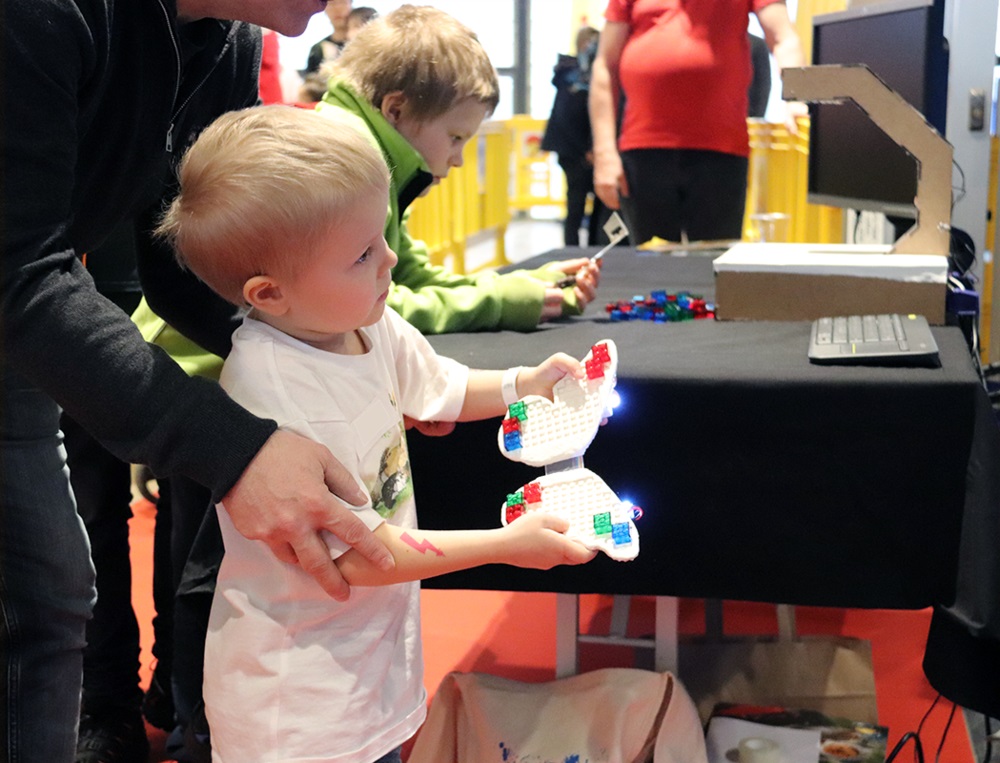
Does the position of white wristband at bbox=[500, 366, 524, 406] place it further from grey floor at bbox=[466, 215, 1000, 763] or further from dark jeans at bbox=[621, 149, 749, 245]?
dark jeans at bbox=[621, 149, 749, 245]

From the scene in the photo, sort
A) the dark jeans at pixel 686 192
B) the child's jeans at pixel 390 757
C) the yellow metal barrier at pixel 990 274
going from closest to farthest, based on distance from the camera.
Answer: the child's jeans at pixel 390 757 < the dark jeans at pixel 686 192 < the yellow metal barrier at pixel 990 274

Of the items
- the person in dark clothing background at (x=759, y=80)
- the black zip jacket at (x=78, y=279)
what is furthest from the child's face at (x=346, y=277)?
the person in dark clothing background at (x=759, y=80)

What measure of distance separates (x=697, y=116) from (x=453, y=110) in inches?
49.1

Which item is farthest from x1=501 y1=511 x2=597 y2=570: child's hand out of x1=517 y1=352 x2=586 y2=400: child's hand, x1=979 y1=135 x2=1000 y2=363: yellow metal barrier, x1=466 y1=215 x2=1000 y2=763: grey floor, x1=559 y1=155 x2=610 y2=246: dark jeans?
x1=559 y1=155 x2=610 y2=246: dark jeans

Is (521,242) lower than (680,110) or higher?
lower

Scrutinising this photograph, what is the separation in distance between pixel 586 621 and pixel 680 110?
1.23 metres

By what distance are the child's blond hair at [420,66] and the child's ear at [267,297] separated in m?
0.61

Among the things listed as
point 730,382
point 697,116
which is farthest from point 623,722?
point 697,116

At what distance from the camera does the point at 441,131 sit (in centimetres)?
164

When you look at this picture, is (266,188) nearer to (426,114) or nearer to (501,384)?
(501,384)

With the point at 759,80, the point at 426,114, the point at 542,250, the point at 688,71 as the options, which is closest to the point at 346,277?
the point at 426,114

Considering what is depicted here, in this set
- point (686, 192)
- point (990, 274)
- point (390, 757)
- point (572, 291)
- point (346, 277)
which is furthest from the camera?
point (990, 274)

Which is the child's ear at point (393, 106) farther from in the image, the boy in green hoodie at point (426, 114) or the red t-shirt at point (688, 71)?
the red t-shirt at point (688, 71)

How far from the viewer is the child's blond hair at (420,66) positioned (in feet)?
5.23
